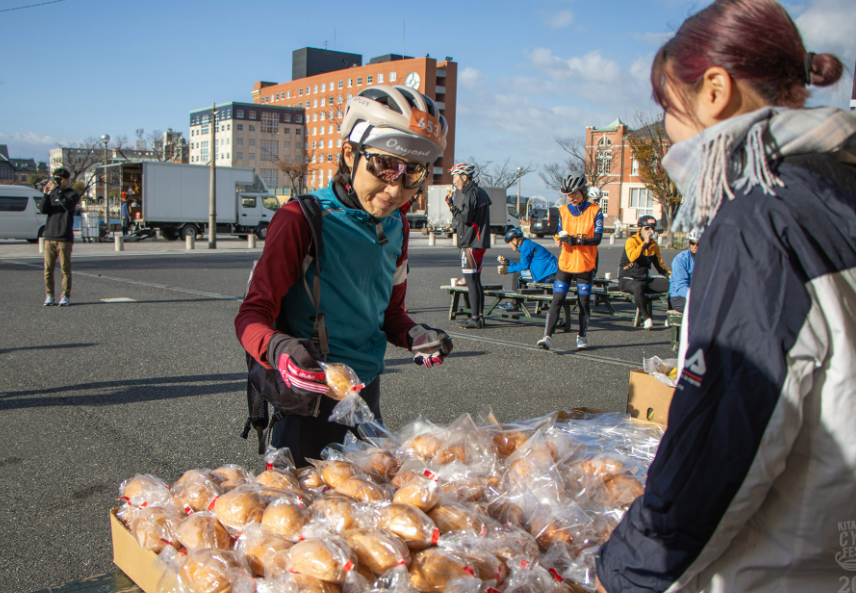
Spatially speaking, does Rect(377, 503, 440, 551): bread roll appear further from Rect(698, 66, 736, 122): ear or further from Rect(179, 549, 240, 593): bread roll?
Rect(698, 66, 736, 122): ear

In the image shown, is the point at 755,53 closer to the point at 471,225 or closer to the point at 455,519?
the point at 455,519

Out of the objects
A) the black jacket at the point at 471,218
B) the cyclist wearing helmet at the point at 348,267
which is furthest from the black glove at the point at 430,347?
the black jacket at the point at 471,218

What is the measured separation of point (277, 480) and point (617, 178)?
70.3m

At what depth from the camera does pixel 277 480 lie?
1.83m

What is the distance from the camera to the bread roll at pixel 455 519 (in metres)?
1.66

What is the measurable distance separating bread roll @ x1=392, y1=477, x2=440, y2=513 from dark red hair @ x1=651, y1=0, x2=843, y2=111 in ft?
3.83

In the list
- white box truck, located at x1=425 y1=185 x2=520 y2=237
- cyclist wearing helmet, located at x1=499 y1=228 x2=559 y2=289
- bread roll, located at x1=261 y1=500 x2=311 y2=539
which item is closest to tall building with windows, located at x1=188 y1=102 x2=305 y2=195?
white box truck, located at x1=425 y1=185 x2=520 y2=237

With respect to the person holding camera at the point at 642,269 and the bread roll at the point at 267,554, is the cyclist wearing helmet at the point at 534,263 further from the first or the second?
the bread roll at the point at 267,554

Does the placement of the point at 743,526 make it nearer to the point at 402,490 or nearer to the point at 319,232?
the point at 402,490

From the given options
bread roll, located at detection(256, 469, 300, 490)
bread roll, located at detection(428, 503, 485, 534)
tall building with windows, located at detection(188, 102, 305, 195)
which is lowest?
bread roll, located at detection(428, 503, 485, 534)

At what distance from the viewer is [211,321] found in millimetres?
9266

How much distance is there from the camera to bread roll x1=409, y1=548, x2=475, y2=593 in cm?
142

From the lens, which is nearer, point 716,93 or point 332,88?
point 716,93

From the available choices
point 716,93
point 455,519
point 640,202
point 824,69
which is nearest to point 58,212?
point 455,519
